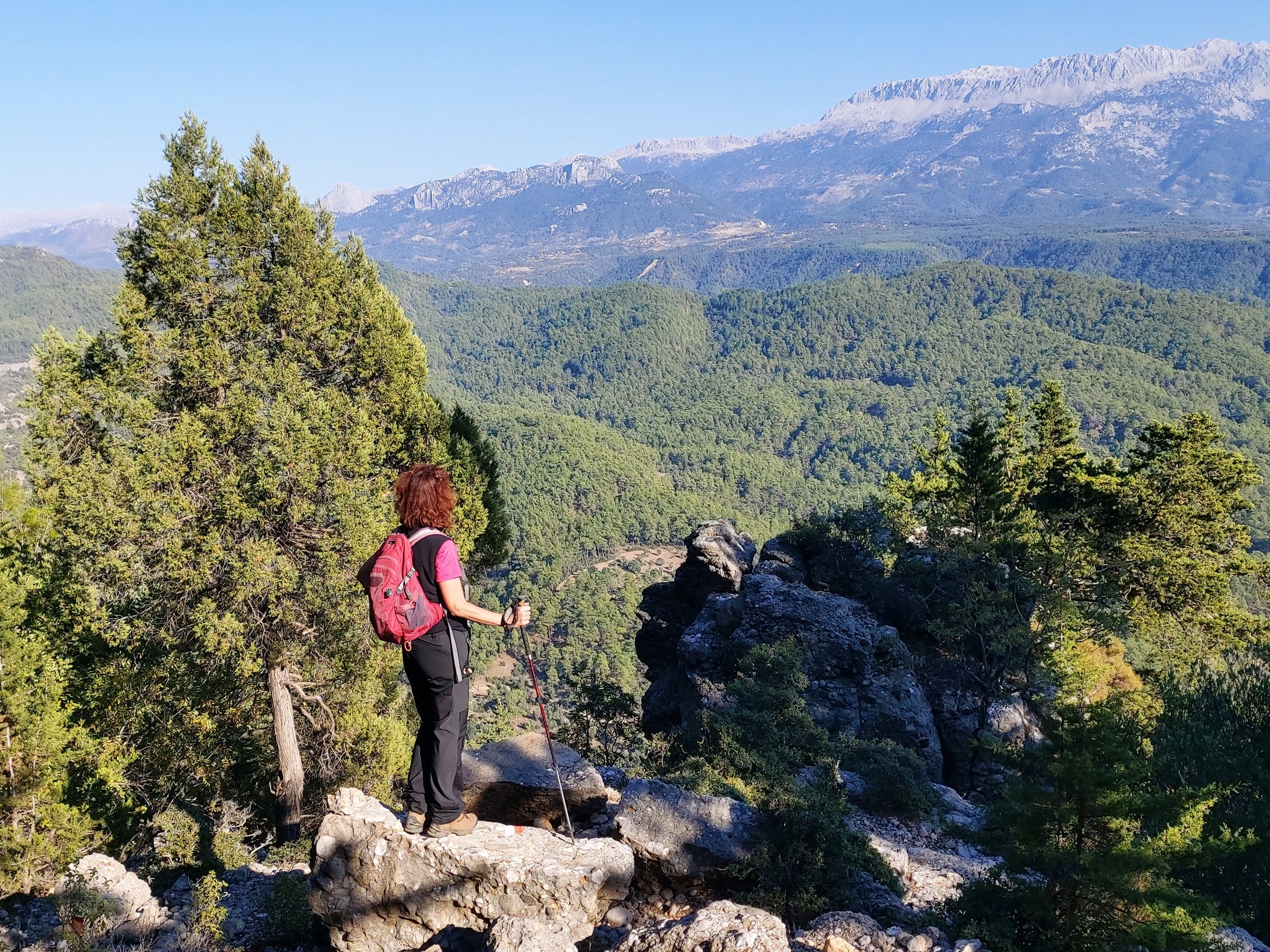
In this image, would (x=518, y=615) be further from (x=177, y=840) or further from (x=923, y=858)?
(x=177, y=840)

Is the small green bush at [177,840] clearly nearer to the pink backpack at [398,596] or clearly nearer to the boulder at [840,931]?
the pink backpack at [398,596]

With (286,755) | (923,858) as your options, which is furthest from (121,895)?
(923,858)

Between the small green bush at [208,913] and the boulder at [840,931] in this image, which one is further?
the small green bush at [208,913]

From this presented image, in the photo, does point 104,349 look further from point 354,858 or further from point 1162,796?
point 1162,796

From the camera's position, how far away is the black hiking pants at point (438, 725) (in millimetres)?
5414

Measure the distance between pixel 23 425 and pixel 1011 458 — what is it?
24706mm

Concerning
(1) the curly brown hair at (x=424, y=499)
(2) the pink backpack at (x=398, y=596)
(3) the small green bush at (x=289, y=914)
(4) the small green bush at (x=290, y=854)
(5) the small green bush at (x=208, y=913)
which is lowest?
(4) the small green bush at (x=290, y=854)

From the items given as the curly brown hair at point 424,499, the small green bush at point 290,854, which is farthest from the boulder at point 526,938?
the small green bush at point 290,854

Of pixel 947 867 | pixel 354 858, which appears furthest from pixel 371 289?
pixel 947 867

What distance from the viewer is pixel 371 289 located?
1441cm

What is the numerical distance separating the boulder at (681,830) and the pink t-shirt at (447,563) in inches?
121

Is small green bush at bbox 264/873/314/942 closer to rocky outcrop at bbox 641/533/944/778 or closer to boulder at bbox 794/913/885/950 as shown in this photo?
boulder at bbox 794/913/885/950

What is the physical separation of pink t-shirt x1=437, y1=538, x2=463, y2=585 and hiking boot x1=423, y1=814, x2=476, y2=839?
2.01 meters

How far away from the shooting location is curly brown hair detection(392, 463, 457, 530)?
17.7 feet
